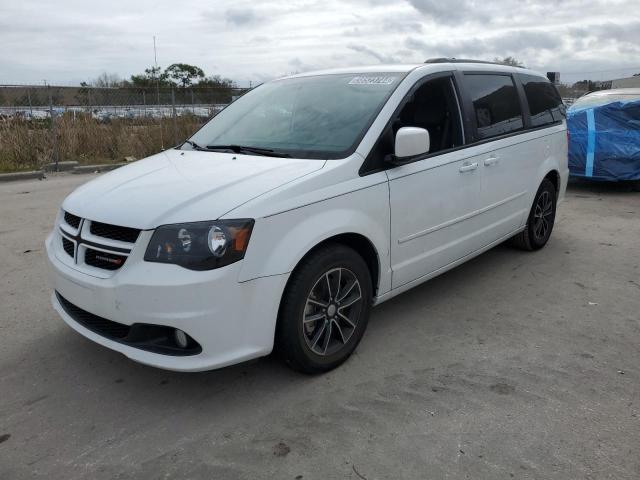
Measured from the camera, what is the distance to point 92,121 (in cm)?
1365

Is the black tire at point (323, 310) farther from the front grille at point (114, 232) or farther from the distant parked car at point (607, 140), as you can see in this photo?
the distant parked car at point (607, 140)

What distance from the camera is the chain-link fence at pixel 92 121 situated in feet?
40.3

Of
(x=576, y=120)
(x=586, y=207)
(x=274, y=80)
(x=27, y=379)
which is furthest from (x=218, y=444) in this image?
(x=576, y=120)

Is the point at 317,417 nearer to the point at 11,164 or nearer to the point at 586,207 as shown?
the point at 586,207

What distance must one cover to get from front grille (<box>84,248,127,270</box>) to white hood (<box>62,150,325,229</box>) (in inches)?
6.8

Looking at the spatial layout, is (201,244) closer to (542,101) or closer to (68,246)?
(68,246)

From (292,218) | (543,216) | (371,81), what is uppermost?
(371,81)

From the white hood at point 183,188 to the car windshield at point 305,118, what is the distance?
A: 21cm

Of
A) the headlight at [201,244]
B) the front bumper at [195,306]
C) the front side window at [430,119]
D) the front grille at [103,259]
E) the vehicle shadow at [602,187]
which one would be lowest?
the vehicle shadow at [602,187]

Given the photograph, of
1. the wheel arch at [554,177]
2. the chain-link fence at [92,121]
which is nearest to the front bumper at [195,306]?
the wheel arch at [554,177]

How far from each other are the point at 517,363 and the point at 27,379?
296 centimetres

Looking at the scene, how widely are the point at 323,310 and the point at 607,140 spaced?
754 centimetres

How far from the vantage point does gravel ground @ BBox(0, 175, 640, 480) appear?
2.55m

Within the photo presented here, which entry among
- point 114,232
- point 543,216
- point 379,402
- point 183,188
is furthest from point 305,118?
point 543,216
